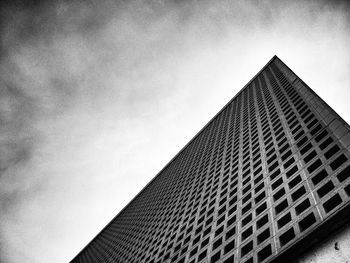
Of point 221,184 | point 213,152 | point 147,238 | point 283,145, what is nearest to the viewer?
point 283,145

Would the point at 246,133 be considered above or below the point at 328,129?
above

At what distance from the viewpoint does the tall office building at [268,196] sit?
18203 millimetres

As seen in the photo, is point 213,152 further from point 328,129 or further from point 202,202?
point 328,129

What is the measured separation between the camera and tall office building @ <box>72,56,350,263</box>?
1820cm

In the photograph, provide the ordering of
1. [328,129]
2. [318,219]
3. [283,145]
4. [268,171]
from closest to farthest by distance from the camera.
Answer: [318,219], [328,129], [268,171], [283,145]

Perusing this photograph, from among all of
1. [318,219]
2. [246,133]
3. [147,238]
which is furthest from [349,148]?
[147,238]

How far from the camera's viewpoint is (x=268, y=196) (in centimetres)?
2397

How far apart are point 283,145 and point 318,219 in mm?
13454

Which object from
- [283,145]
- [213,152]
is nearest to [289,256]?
[283,145]

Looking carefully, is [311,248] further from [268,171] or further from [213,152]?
[213,152]

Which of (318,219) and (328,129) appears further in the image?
(328,129)

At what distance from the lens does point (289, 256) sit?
16297 mm

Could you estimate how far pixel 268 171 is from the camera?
28.0 metres

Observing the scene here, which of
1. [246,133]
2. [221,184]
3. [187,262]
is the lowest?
[187,262]
